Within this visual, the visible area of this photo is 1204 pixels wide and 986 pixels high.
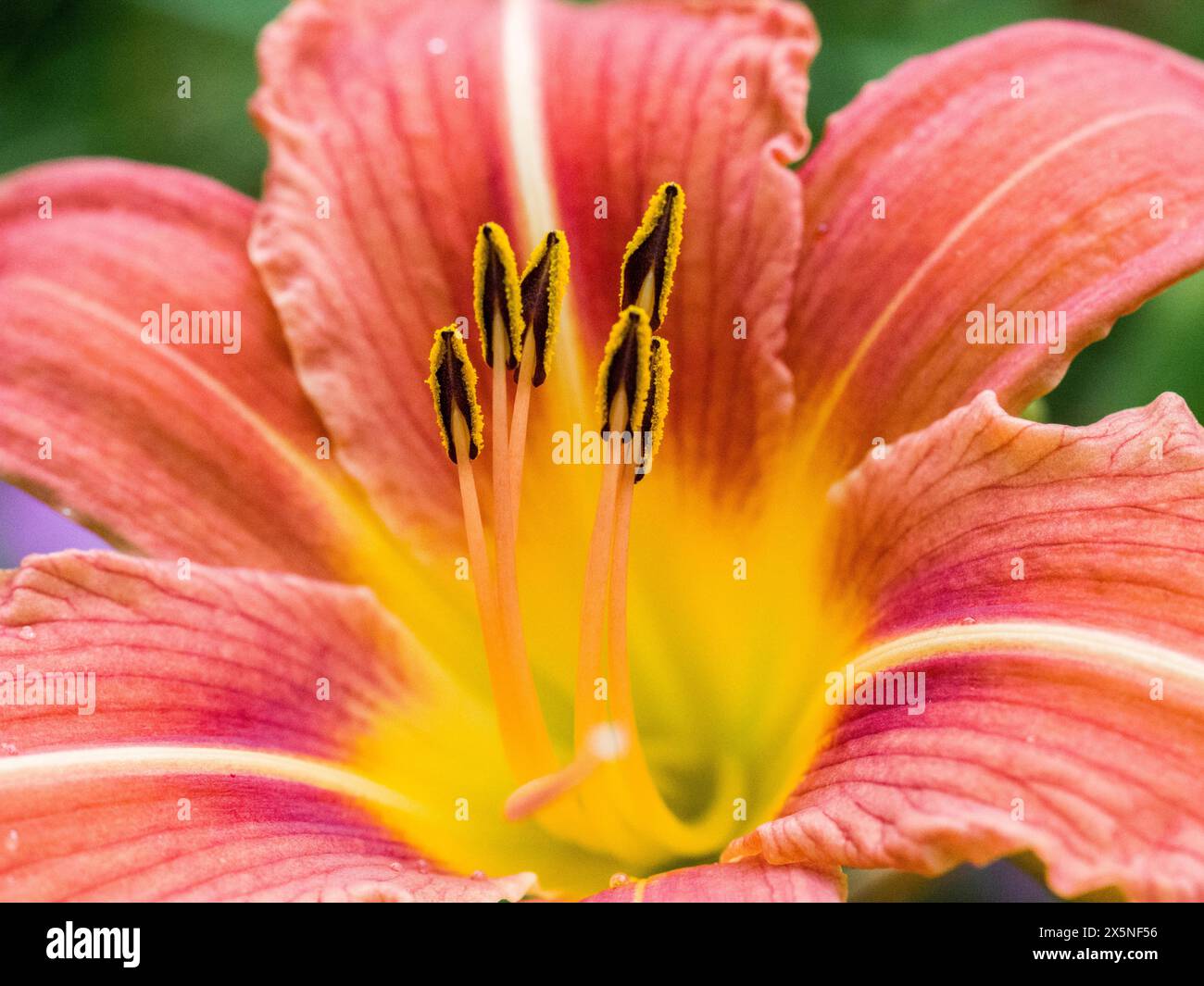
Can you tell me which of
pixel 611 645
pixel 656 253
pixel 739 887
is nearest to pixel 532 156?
pixel 656 253

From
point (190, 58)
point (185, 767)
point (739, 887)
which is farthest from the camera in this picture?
point (190, 58)

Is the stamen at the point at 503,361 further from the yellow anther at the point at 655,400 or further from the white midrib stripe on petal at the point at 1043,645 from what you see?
the white midrib stripe on petal at the point at 1043,645

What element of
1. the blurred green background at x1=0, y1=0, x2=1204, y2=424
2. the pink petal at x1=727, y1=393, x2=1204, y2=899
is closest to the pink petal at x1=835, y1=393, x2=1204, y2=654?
the pink petal at x1=727, y1=393, x2=1204, y2=899

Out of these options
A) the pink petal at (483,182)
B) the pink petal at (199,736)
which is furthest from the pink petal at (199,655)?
the pink petal at (483,182)

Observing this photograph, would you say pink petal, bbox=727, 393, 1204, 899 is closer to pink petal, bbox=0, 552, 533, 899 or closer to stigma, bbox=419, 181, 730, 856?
stigma, bbox=419, 181, 730, 856

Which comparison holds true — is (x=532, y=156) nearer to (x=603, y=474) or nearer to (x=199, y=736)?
(x=603, y=474)

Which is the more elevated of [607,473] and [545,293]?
[545,293]
